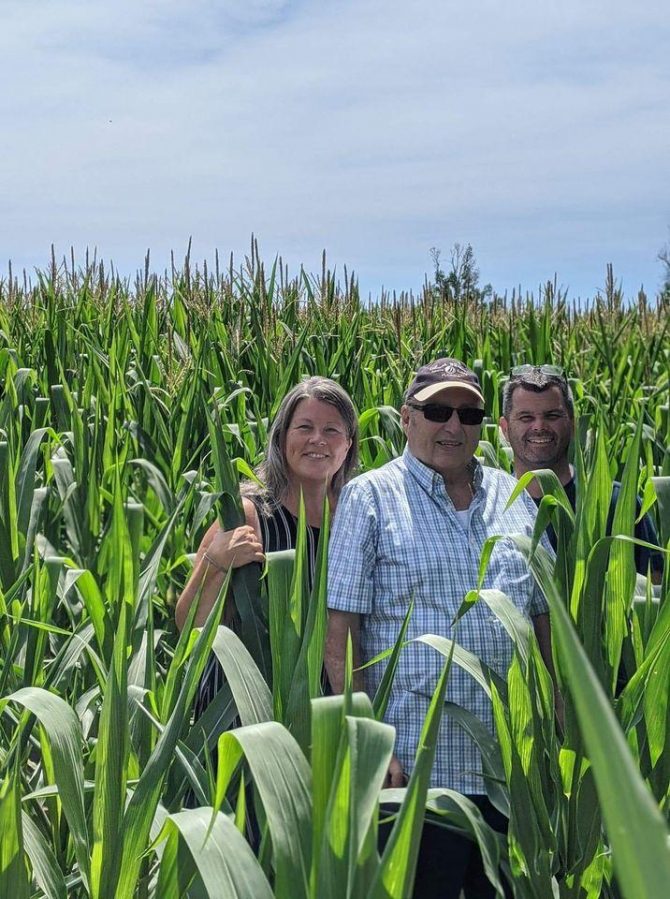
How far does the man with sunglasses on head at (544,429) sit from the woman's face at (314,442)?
1.79 feet

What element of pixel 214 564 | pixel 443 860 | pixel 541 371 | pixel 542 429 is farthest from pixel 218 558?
pixel 541 371

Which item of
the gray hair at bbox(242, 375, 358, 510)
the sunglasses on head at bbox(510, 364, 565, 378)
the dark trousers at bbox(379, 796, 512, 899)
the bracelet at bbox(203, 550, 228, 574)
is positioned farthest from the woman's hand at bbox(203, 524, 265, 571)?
the sunglasses on head at bbox(510, 364, 565, 378)

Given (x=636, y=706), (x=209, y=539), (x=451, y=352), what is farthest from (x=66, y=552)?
(x=451, y=352)

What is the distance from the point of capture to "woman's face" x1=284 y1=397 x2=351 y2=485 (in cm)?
256

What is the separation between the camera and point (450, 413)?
237 centimetres

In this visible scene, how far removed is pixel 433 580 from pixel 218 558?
493 millimetres

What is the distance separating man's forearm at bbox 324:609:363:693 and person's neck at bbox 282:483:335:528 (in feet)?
Answer: 1.22

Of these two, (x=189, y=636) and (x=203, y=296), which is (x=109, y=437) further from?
(x=203, y=296)

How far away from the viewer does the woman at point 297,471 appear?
2.50 metres

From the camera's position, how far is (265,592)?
2416 mm

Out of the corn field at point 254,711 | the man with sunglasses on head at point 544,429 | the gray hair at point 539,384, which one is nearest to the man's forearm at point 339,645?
the corn field at point 254,711

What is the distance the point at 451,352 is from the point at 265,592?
343cm

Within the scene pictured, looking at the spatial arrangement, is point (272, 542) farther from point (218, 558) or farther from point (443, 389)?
point (443, 389)

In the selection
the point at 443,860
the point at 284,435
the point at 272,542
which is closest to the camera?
the point at 443,860
